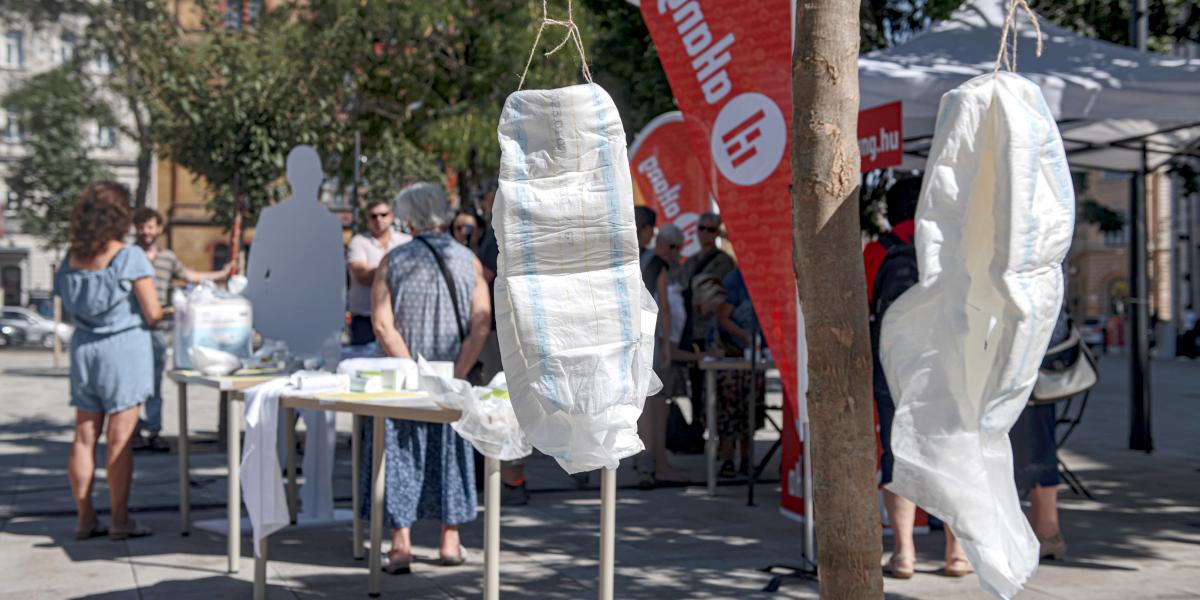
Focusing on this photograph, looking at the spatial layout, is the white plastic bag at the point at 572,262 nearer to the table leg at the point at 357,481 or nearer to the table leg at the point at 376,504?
the table leg at the point at 376,504

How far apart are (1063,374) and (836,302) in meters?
3.26

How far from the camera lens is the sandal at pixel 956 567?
582 cm

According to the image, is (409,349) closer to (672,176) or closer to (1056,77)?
(1056,77)

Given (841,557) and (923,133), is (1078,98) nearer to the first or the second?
(923,133)

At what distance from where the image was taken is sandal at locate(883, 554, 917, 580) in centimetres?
577

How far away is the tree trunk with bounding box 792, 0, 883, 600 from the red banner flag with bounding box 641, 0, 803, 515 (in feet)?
8.34

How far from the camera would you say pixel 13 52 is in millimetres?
58562

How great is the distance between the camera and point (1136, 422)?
10703mm

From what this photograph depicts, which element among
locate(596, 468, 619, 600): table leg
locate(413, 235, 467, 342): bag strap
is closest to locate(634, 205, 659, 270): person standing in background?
locate(413, 235, 467, 342): bag strap

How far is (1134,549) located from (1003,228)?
3.67 m

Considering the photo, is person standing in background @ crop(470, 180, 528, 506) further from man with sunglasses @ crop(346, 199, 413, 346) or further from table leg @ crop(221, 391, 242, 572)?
table leg @ crop(221, 391, 242, 572)

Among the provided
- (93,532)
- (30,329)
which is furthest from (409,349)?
(30,329)

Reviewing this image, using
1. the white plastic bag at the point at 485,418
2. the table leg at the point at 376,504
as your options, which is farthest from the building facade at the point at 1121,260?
the white plastic bag at the point at 485,418

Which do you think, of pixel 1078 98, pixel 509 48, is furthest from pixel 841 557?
Answer: pixel 509 48
